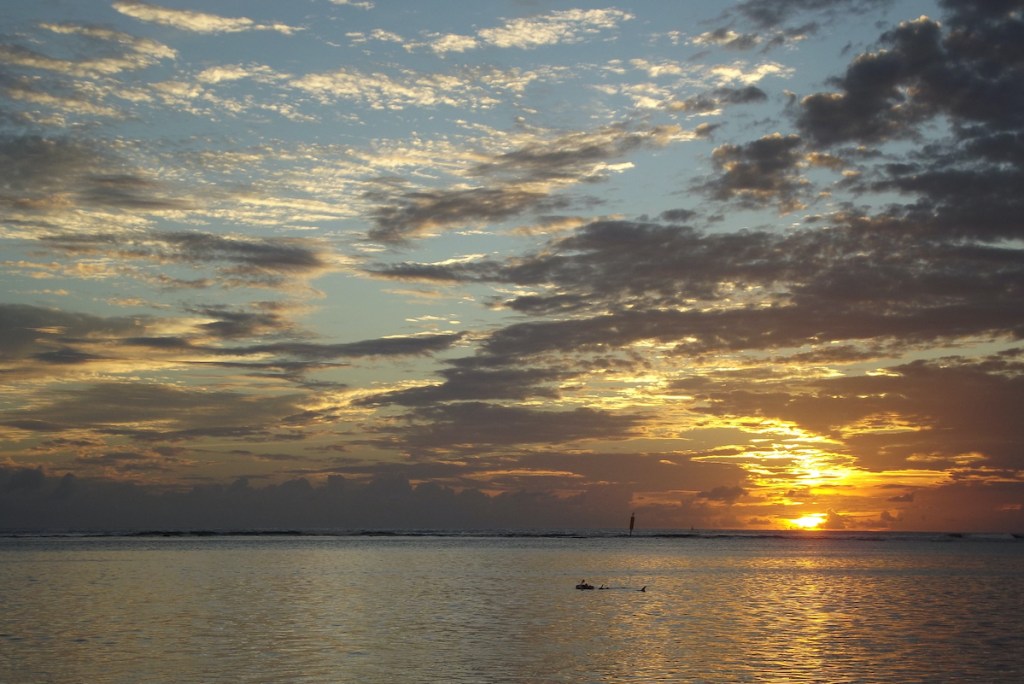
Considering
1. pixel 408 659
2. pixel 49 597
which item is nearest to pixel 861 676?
pixel 408 659

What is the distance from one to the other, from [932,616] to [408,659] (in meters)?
35.4

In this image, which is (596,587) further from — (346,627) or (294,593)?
(346,627)

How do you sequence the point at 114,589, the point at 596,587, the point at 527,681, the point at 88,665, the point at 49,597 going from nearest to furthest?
the point at 527,681, the point at 88,665, the point at 49,597, the point at 114,589, the point at 596,587

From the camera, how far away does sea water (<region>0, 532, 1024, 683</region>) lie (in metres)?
37.8

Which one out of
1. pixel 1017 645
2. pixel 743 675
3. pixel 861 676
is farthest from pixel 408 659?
pixel 1017 645

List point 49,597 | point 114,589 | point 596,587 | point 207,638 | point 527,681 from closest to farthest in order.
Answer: point 527,681, point 207,638, point 49,597, point 114,589, point 596,587

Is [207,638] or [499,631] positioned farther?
[499,631]

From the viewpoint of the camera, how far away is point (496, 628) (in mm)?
50469

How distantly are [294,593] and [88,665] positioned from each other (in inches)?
1303

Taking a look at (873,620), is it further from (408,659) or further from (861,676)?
(408,659)

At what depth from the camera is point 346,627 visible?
5053 centimetres

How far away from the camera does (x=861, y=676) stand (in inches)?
1462

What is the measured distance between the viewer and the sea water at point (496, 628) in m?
37.8

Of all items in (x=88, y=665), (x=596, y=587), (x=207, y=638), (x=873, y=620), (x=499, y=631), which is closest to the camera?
(x=88, y=665)
